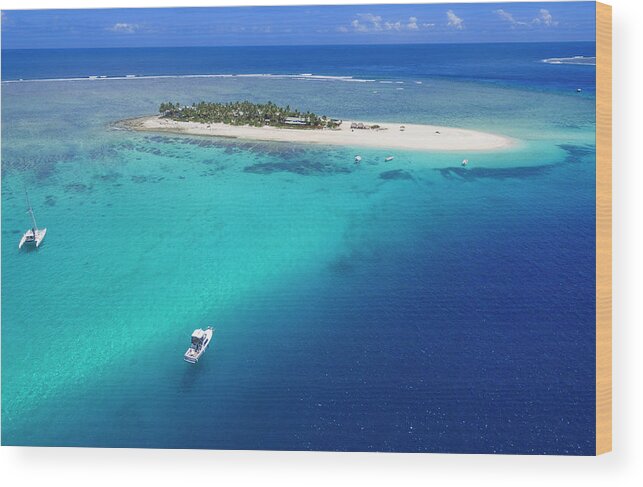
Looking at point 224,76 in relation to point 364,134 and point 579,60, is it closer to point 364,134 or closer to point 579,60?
point 364,134

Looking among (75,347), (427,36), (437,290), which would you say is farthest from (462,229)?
(75,347)

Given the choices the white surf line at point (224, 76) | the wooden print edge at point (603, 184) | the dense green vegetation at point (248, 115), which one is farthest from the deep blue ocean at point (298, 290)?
the white surf line at point (224, 76)

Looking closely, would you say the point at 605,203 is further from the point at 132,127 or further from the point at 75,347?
the point at 132,127

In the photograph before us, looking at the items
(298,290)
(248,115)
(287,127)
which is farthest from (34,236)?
(287,127)

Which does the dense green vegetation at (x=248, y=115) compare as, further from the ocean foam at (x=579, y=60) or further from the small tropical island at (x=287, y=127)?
the ocean foam at (x=579, y=60)

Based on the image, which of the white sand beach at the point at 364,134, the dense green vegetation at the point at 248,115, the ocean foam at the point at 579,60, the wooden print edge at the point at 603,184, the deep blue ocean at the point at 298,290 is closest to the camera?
the deep blue ocean at the point at 298,290

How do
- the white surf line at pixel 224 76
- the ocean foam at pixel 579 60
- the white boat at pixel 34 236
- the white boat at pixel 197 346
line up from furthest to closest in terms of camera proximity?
the white surf line at pixel 224 76 < the white boat at pixel 34 236 < the ocean foam at pixel 579 60 < the white boat at pixel 197 346

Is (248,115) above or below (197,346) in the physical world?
above
